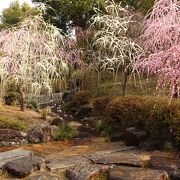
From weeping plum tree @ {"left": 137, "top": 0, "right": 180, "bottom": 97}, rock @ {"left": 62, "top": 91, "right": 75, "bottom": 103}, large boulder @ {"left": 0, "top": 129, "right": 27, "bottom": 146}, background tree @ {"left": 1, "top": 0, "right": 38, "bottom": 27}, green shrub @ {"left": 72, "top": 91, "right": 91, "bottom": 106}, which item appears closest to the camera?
weeping plum tree @ {"left": 137, "top": 0, "right": 180, "bottom": 97}

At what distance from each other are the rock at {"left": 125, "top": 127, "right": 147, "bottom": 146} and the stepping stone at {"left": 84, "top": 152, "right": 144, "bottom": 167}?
89 centimetres

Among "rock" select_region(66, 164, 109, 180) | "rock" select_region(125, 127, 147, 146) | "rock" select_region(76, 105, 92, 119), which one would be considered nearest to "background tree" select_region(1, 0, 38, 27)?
"rock" select_region(76, 105, 92, 119)

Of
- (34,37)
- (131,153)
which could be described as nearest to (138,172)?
(131,153)

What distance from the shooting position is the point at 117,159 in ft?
26.2

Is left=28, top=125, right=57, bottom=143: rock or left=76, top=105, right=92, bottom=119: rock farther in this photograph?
left=76, top=105, right=92, bottom=119: rock

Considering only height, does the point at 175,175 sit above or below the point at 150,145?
below

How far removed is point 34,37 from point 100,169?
755 cm

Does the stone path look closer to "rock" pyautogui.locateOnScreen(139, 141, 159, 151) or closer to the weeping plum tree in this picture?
"rock" pyautogui.locateOnScreen(139, 141, 159, 151)

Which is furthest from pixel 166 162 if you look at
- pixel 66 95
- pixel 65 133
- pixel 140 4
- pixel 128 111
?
pixel 140 4

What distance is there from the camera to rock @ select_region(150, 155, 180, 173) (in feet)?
24.1

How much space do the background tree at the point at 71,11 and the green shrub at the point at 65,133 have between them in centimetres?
1517

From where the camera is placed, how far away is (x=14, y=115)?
13102mm

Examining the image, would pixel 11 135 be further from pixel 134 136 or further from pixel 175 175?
pixel 175 175

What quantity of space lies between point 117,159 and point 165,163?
3.30 ft
